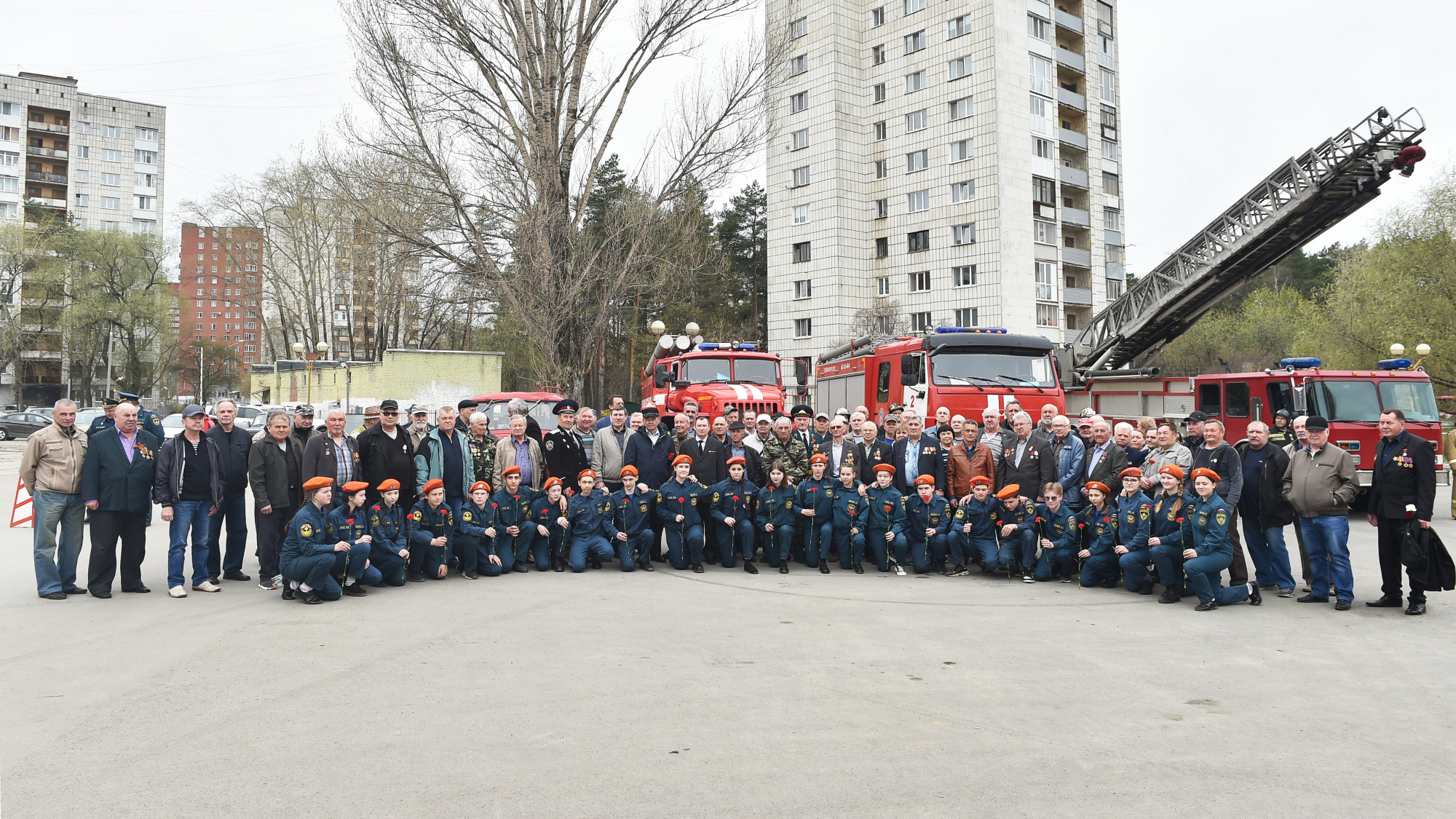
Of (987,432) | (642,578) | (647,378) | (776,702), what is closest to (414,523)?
(642,578)

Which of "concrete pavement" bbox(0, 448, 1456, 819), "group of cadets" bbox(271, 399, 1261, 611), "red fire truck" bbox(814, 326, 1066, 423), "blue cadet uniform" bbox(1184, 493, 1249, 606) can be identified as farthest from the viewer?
"red fire truck" bbox(814, 326, 1066, 423)

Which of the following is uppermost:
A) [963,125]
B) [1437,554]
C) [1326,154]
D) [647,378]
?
[963,125]

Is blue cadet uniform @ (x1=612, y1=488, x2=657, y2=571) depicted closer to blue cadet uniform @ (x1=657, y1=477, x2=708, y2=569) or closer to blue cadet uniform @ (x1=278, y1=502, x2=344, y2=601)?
blue cadet uniform @ (x1=657, y1=477, x2=708, y2=569)

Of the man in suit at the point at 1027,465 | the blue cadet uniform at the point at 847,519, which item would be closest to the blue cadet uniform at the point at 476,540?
the blue cadet uniform at the point at 847,519

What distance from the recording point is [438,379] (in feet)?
125

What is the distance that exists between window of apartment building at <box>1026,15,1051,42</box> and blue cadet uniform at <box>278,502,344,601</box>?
4404 centimetres

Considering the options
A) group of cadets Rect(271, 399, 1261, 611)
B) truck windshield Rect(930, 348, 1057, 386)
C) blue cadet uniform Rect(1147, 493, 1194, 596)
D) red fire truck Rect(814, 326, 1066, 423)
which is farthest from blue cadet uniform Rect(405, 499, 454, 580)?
truck windshield Rect(930, 348, 1057, 386)

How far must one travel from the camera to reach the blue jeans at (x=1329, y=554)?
838 centimetres

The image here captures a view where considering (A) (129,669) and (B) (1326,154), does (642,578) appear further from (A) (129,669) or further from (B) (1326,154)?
(B) (1326,154)

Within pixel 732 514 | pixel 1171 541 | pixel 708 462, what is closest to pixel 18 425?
pixel 708 462

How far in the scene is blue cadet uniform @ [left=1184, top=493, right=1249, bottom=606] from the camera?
8.36 meters

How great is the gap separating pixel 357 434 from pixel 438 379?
28.9 meters

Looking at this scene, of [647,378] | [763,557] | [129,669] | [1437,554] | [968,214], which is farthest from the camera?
[968,214]

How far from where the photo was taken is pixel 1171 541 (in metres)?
8.77
